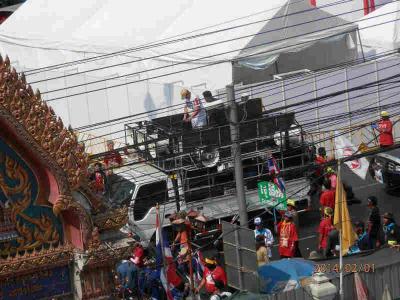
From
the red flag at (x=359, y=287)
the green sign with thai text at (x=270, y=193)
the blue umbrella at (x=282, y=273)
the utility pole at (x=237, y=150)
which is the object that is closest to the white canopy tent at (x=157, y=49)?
the green sign with thai text at (x=270, y=193)

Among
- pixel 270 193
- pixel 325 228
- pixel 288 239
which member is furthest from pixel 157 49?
pixel 288 239

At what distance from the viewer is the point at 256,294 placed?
51.5ft

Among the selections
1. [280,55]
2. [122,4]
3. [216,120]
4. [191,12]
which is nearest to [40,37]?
[122,4]

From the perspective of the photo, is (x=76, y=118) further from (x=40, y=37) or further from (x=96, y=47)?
(x=40, y=37)

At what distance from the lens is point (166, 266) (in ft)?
50.0

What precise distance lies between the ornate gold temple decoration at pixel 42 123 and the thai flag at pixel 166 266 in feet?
10.1

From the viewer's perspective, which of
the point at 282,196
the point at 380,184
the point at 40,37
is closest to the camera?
the point at 282,196

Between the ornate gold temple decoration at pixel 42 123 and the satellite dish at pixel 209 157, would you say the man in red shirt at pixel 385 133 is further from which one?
the ornate gold temple decoration at pixel 42 123

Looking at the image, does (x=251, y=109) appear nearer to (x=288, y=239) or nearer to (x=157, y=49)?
(x=288, y=239)

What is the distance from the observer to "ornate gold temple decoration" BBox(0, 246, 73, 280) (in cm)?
1195

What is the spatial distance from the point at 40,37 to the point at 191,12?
486 centimetres

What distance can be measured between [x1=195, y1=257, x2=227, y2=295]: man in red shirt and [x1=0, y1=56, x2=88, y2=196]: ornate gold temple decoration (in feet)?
17.3

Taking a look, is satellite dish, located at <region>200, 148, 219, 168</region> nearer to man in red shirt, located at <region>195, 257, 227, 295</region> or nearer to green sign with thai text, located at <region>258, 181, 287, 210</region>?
green sign with thai text, located at <region>258, 181, 287, 210</region>

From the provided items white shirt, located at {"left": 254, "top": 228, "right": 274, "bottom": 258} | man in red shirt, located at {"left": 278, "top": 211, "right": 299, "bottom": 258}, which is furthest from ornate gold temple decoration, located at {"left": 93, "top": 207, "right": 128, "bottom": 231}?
white shirt, located at {"left": 254, "top": 228, "right": 274, "bottom": 258}
